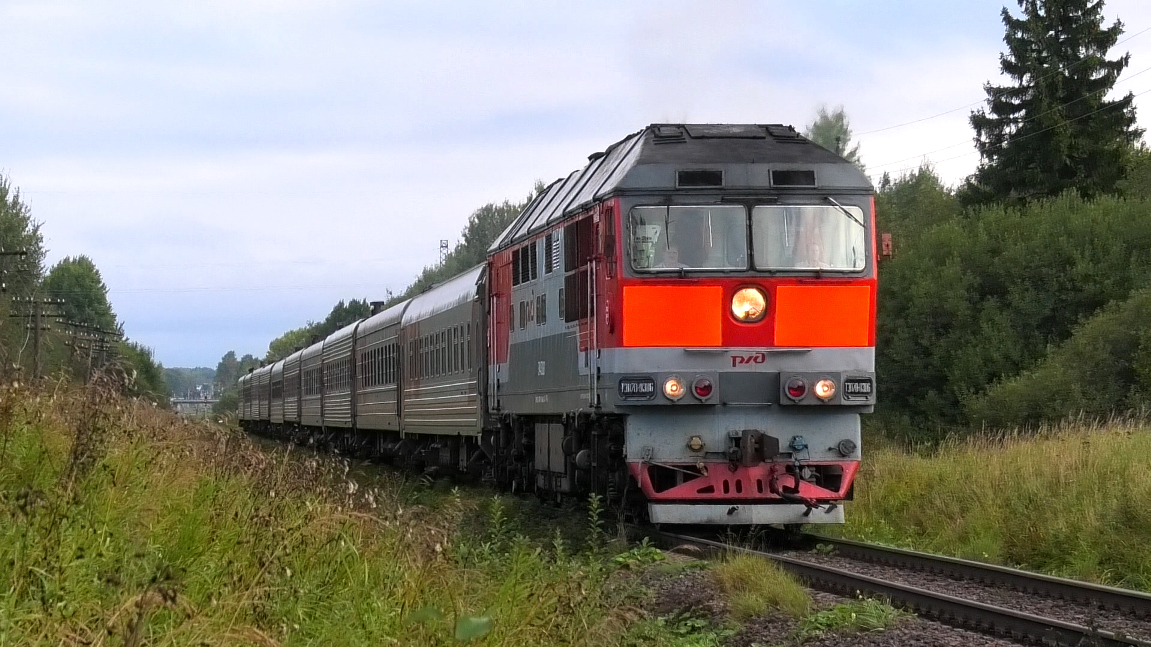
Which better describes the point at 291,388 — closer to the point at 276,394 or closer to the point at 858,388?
the point at 276,394

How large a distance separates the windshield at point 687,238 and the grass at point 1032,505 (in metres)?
3.28

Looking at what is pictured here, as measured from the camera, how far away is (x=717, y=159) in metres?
12.1

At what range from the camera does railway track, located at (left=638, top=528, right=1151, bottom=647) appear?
727 cm

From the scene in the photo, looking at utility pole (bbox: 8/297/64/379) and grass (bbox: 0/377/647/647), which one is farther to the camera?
utility pole (bbox: 8/297/64/379)

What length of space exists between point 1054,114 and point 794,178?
120 feet

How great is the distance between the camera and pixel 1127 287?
36.2 metres

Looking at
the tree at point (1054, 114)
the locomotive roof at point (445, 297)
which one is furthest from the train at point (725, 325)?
the tree at point (1054, 114)

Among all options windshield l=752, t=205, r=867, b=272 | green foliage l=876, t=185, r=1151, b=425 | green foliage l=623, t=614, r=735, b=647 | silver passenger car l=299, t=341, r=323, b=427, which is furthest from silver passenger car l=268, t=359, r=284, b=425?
green foliage l=623, t=614, r=735, b=647

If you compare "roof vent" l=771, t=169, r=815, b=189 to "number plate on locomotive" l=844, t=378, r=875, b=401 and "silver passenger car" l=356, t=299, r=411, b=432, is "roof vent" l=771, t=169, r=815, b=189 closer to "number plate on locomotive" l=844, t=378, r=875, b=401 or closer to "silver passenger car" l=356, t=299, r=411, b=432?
"number plate on locomotive" l=844, t=378, r=875, b=401

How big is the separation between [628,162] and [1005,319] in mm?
28423

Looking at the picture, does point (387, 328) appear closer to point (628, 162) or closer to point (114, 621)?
point (628, 162)

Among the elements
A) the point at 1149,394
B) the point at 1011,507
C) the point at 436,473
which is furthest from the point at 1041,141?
the point at 1011,507

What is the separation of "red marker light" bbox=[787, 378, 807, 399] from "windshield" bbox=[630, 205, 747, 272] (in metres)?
1.09

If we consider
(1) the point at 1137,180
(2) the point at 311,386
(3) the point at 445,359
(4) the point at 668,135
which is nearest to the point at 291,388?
(2) the point at 311,386
